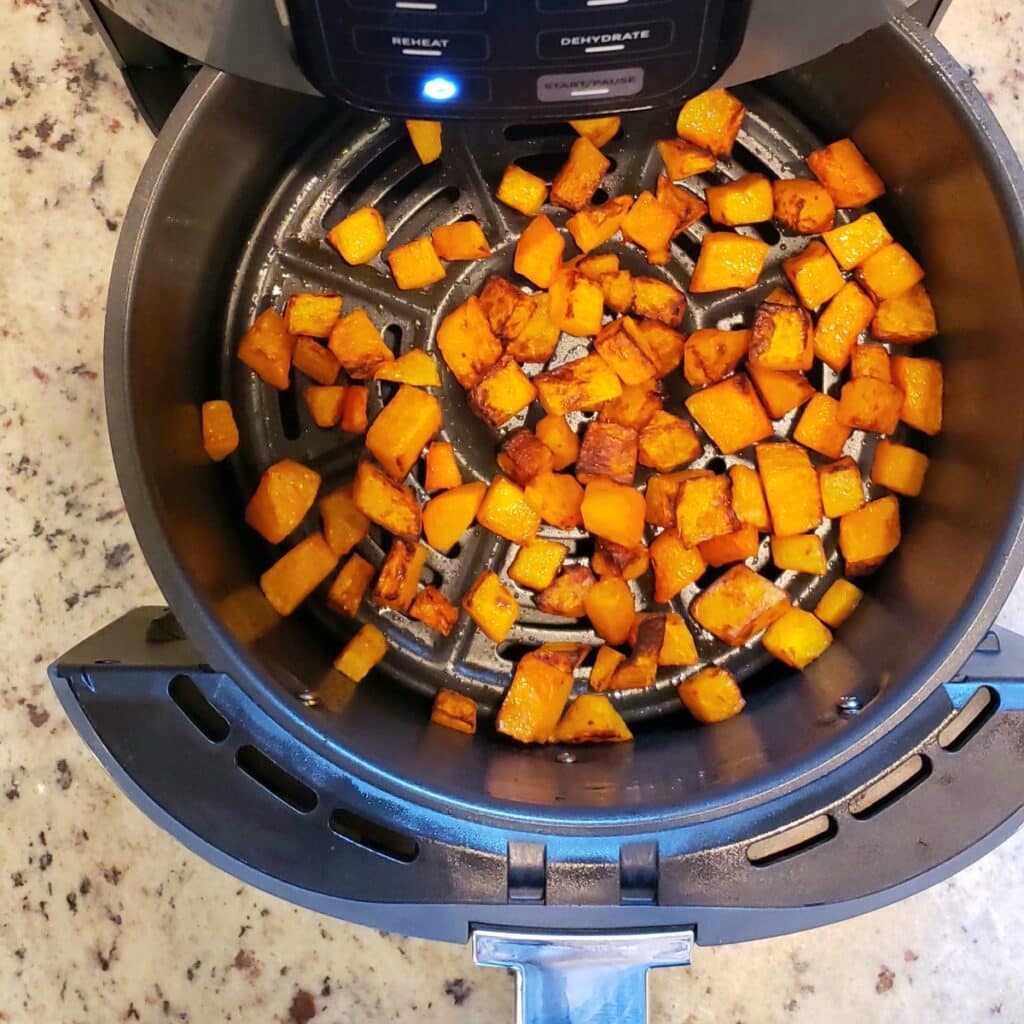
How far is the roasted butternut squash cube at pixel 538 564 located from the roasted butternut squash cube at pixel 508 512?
0.01 m

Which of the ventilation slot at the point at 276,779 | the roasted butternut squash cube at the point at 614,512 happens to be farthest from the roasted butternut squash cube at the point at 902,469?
the ventilation slot at the point at 276,779

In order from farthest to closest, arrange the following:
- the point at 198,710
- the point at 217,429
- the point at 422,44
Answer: the point at 217,429 → the point at 198,710 → the point at 422,44

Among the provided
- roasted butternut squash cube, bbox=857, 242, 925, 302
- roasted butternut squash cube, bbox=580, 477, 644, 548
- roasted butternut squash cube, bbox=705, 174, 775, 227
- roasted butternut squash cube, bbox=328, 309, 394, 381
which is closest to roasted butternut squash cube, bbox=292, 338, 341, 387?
roasted butternut squash cube, bbox=328, 309, 394, 381

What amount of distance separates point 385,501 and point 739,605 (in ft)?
1.05

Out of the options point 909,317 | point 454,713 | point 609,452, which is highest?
point 909,317

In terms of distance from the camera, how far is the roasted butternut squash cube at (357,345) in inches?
32.3

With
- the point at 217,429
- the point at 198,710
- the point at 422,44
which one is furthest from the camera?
the point at 217,429

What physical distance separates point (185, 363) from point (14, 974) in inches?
22.6

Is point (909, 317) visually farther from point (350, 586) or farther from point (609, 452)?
point (350, 586)

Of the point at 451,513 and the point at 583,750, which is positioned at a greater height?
the point at 451,513

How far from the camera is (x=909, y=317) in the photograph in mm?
822

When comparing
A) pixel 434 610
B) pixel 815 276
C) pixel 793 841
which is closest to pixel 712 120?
pixel 815 276

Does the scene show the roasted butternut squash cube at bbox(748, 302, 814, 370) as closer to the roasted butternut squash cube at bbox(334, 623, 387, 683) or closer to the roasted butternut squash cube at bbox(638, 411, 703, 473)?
the roasted butternut squash cube at bbox(638, 411, 703, 473)

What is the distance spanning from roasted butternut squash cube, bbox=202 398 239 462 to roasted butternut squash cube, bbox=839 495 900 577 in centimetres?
54
